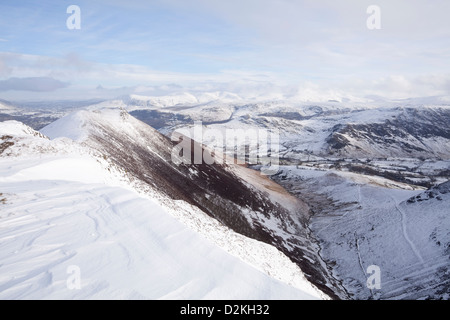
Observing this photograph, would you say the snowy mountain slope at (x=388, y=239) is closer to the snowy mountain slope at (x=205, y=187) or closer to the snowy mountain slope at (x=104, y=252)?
the snowy mountain slope at (x=205, y=187)

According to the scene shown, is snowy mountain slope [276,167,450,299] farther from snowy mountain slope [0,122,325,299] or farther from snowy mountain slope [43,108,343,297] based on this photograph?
snowy mountain slope [0,122,325,299]

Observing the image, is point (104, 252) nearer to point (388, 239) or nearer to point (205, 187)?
point (205, 187)

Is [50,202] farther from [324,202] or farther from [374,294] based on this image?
[324,202]

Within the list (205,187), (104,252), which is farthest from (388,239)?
(104,252)

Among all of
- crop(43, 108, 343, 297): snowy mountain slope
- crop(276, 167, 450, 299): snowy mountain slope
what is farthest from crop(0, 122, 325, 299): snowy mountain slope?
crop(276, 167, 450, 299): snowy mountain slope

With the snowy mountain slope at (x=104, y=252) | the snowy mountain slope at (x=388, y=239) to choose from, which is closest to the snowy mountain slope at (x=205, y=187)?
the snowy mountain slope at (x=388, y=239)
